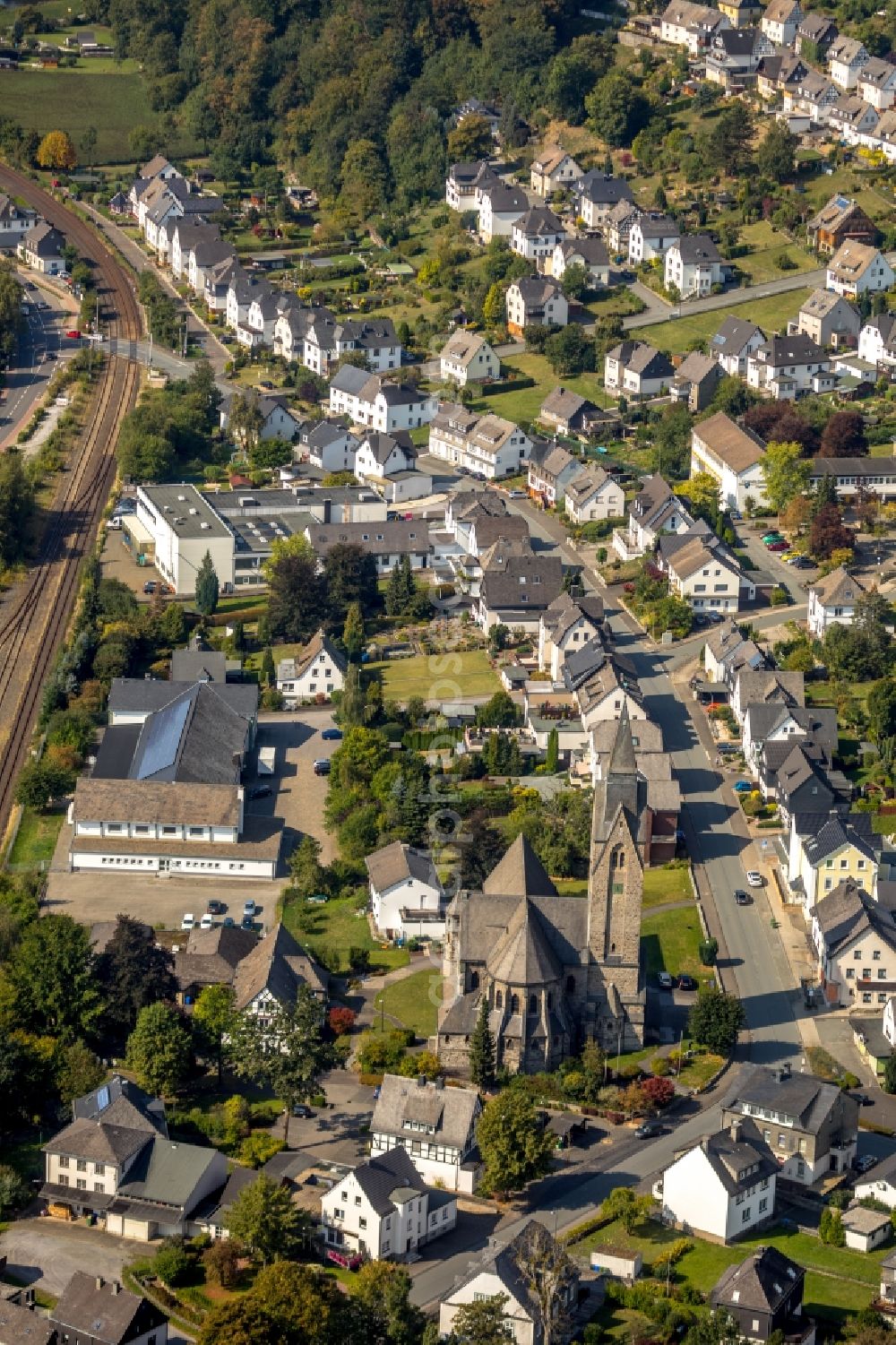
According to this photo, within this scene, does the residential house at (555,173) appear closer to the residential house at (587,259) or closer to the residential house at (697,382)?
the residential house at (587,259)

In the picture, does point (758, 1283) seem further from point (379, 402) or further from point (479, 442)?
point (379, 402)

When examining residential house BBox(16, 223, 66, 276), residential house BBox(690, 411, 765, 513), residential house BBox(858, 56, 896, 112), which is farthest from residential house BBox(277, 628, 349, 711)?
residential house BBox(858, 56, 896, 112)

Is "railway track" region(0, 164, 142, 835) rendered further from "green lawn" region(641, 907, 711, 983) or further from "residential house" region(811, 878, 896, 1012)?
"residential house" region(811, 878, 896, 1012)

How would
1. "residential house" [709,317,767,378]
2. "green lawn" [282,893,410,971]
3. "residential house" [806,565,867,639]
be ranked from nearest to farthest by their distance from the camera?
"green lawn" [282,893,410,971], "residential house" [806,565,867,639], "residential house" [709,317,767,378]

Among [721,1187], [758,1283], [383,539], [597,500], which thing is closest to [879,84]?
[597,500]

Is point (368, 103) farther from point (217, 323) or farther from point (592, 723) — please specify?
point (592, 723)
